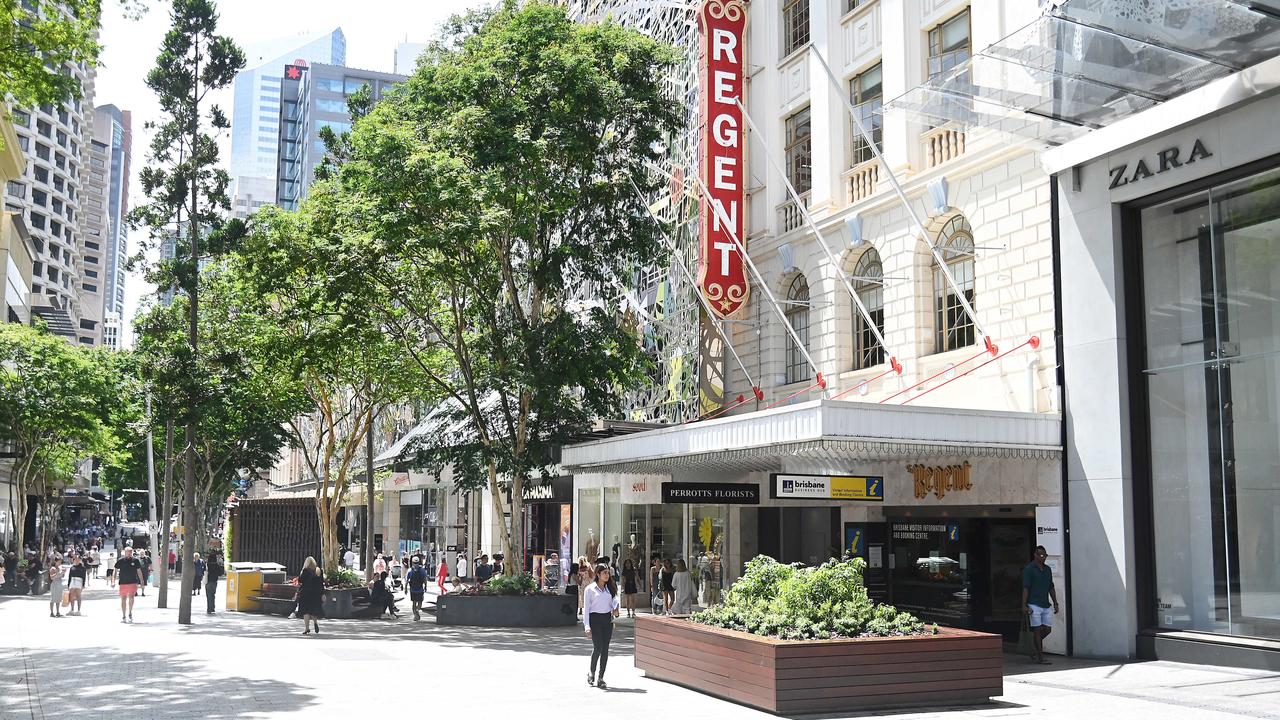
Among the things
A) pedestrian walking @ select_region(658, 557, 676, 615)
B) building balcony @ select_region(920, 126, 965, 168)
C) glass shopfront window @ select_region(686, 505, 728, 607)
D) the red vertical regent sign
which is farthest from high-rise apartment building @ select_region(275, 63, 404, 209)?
building balcony @ select_region(920, 126, 965, 168)

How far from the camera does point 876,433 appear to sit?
16375 millimetres

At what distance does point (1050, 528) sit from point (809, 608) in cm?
632

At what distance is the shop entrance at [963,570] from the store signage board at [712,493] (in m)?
2.78

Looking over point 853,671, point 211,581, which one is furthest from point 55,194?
point 853,671

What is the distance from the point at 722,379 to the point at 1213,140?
13.1 meters

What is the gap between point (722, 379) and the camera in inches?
1049

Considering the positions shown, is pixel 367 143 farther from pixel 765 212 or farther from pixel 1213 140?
pixel 1213 140

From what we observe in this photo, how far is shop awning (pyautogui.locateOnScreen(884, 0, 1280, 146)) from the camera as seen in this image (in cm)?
1438

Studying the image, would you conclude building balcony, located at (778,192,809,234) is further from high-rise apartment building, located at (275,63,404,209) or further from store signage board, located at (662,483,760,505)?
high-rise apartment building, located at (275,63,404,209)

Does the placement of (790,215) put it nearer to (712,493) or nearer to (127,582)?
(712,493)

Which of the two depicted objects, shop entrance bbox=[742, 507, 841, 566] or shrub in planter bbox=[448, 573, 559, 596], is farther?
shrub in planter bbox=[448, 573, 559, 596]

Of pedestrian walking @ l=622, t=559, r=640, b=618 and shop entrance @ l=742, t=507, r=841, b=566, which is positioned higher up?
shop entrance @ l=742, t=507, r=841, b=566

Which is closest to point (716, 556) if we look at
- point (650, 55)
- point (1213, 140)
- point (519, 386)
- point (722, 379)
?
point (722, 379)

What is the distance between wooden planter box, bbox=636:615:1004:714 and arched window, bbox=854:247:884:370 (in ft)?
32.8
